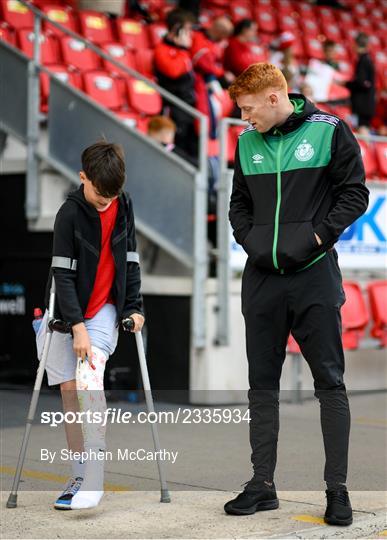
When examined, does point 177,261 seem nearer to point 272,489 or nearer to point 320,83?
point 272,489

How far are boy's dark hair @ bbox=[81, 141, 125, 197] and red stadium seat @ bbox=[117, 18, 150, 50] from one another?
8.09 metres

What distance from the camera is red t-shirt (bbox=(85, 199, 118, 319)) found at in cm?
512

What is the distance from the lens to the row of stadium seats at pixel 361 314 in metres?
9.62

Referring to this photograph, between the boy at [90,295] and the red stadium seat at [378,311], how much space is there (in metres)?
5.18

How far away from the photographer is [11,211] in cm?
981

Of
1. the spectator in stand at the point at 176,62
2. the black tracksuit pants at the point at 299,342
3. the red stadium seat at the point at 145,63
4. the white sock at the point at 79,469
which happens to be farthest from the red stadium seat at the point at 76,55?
the white sock at the point at 79,469

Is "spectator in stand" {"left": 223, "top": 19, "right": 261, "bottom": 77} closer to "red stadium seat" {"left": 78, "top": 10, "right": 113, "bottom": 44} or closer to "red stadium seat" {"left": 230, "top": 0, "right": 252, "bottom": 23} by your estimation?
"red stadium seat" {"left": 78, "top": 10, "right": 113, "bottom": 44}

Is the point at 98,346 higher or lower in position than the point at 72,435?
higher

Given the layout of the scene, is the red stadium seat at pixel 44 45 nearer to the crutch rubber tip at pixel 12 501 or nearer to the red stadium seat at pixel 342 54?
the crutch rubber tip at pixel 12 501

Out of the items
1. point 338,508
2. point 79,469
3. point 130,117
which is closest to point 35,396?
point 79,469

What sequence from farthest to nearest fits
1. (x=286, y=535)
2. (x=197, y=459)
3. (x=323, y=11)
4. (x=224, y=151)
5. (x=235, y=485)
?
(x=323, y=11) < (x=224, y=151) < (x=197, y=459) < (x=235, y=485) < (x=286, y=535)

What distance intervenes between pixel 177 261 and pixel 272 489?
433cm

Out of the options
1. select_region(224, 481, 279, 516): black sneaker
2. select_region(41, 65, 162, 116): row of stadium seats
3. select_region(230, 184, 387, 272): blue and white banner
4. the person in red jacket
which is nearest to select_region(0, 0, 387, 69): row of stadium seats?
select_region(41, 65, 162, 116): row of stadium seats

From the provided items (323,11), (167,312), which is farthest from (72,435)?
(323,11)
